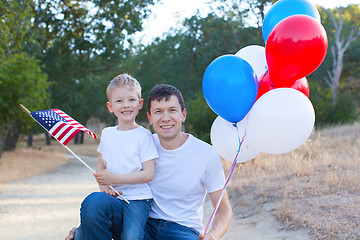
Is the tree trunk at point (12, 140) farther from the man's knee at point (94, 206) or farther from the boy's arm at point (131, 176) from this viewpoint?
the man's knee at point (94, 206)

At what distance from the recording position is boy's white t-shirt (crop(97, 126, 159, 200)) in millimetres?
2773

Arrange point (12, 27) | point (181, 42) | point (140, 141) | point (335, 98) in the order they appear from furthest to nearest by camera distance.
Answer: point (181, 42), point (335, 98), point (12, 27), point (140, 141)

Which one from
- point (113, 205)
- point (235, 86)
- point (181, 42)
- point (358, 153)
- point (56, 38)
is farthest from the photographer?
point (181, 42)

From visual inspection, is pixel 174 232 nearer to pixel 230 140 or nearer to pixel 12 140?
pixel 230 140

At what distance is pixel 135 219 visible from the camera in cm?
266

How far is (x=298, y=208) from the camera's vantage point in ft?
Result: 18.6

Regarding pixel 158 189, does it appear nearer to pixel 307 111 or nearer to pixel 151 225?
pixel 151 225

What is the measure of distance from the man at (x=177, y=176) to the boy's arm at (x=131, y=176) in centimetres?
13

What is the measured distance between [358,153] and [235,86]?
6.79 metres

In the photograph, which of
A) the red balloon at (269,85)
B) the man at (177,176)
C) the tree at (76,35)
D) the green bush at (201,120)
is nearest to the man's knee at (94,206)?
the man at (177,176)

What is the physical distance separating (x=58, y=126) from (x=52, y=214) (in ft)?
16.7

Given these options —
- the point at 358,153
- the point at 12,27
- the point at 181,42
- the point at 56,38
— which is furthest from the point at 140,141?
the point at 181,42

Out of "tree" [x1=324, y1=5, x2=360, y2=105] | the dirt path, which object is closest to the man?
the dirt path

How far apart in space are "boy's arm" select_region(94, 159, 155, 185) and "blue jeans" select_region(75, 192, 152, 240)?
14 centimetres
